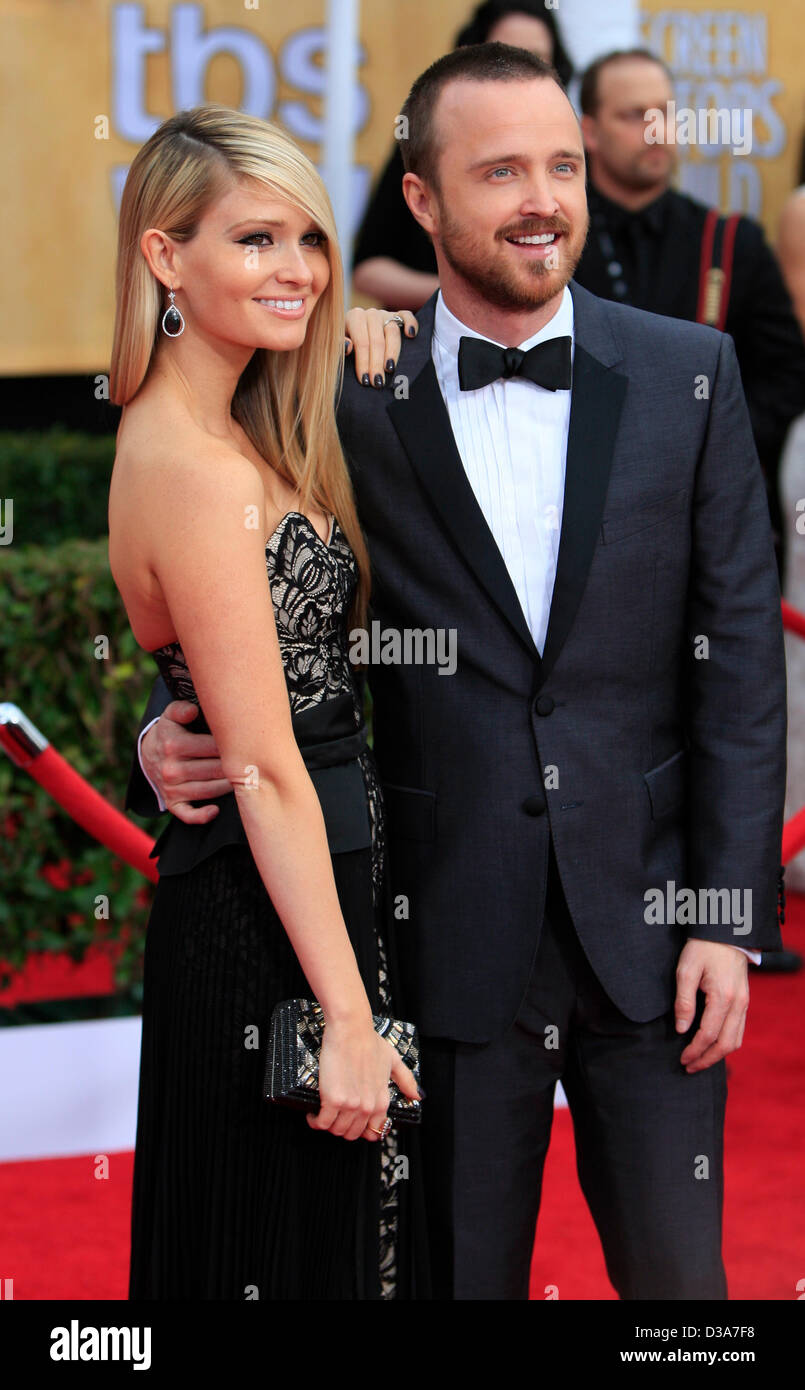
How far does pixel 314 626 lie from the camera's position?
2008 millimetres

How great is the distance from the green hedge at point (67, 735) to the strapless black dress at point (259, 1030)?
1950mm

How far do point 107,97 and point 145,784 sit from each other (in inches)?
166

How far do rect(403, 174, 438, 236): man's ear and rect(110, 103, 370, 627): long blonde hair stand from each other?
173 mm

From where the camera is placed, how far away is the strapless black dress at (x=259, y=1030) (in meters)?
2.00

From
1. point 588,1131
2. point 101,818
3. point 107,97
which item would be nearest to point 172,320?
point 588,1131

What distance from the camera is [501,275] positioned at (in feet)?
6.72

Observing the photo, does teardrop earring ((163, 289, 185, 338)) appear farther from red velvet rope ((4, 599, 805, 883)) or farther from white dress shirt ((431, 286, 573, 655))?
red velvet rope ((4, 599, 805, 883))

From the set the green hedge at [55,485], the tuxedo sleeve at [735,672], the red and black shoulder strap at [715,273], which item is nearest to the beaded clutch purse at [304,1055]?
the tuxedo sleeve at [735,672]

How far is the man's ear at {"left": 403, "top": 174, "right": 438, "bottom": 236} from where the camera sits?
2.12 meters

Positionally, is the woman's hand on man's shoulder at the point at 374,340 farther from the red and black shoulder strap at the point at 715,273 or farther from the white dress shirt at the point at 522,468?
the red and black shoulder strap at the point at 715,273

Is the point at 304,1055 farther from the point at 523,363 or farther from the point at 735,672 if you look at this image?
the point at 523,363

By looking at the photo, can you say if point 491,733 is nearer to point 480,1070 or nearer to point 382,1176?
point 480,1070

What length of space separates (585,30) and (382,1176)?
→ 4276mm
